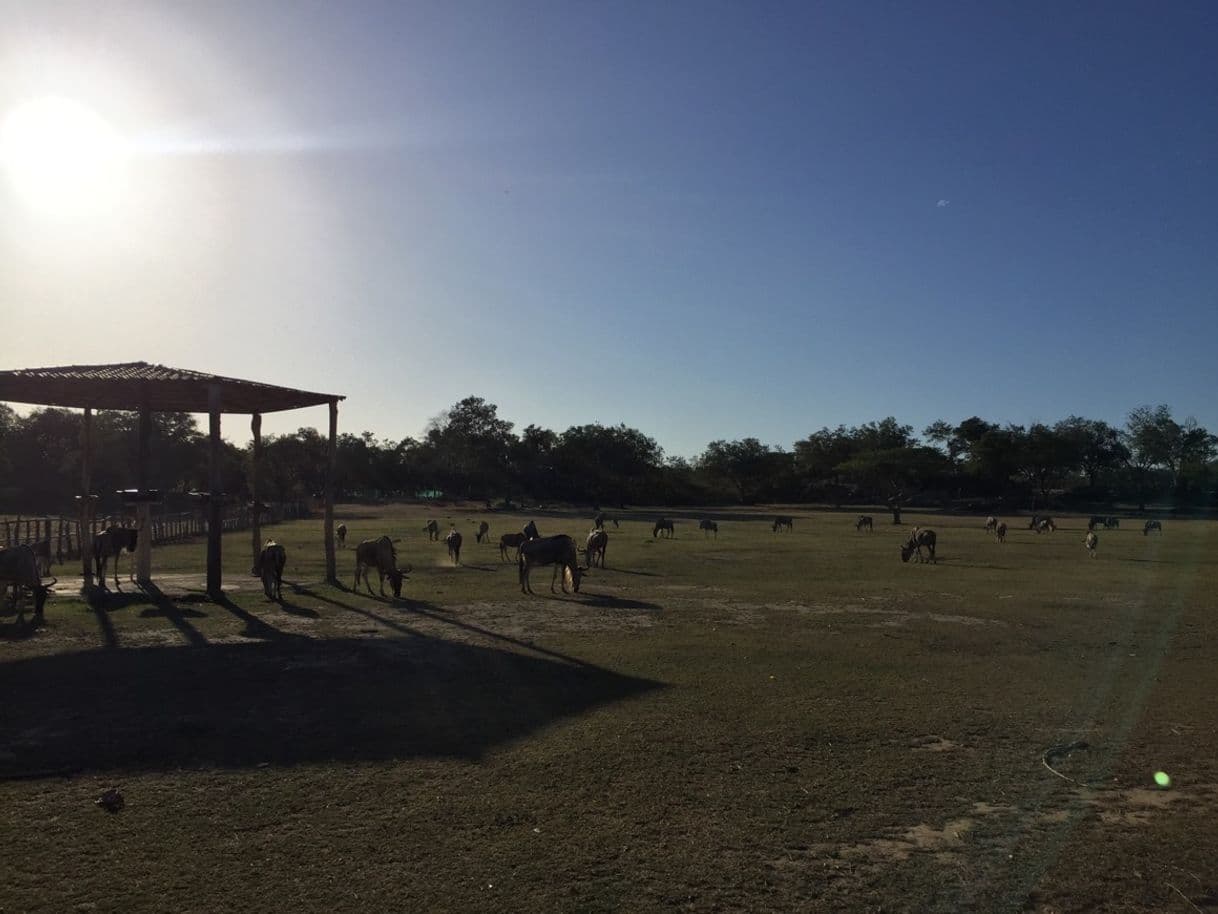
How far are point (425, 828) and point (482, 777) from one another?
110 centimetres

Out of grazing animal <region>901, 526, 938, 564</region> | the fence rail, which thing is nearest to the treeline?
the fence rail

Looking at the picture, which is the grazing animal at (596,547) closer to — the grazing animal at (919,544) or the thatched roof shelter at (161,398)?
the thatched roof shelter at (161,398)

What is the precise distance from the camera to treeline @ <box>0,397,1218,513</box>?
80000 mm

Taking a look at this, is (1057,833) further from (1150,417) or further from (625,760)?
(1150,417)

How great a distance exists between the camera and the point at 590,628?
15.0 meters

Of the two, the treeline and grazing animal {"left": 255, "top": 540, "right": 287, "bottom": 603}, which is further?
the treeline

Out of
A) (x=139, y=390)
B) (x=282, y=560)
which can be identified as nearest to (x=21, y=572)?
(x=282, y=560)

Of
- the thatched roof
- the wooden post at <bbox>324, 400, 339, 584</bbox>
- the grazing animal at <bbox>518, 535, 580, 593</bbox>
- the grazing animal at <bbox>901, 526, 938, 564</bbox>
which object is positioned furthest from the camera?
the grazing animal at <bbox>901, 526, 938, 564</bbox>

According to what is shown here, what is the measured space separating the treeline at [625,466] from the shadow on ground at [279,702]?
2823 inches

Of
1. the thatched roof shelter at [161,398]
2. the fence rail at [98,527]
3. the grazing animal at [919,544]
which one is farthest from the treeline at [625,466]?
the thatched roof shelter at [161,398]

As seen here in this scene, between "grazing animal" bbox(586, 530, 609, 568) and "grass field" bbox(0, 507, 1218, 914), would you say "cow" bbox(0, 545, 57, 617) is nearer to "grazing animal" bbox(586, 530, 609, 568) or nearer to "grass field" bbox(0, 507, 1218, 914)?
"grass field" bbox(0, 507, 1218, 914)

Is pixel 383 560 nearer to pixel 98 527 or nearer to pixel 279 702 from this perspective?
pixel 279 702

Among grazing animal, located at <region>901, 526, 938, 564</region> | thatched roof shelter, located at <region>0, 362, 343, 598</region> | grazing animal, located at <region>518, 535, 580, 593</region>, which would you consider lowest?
grazing animal, located at <region>901, 526, 938, 564</region>

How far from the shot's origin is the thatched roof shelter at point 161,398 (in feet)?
59.8
